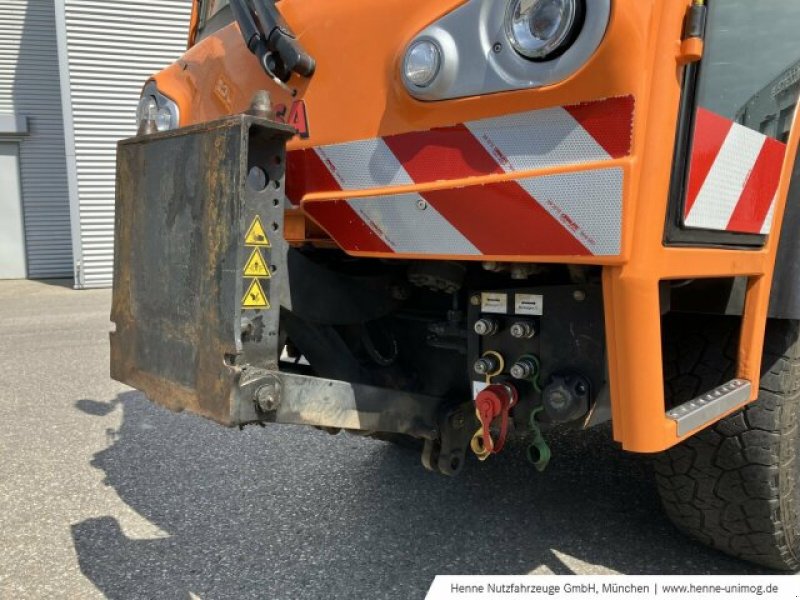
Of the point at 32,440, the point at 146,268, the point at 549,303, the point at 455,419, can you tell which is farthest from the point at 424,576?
the point at 32,440

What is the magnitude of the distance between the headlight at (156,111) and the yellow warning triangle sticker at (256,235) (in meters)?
0.87

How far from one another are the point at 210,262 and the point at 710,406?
4.33 ft

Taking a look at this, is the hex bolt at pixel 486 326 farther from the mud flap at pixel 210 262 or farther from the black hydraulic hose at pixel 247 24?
the black hydraulic hose at pixel 247 24

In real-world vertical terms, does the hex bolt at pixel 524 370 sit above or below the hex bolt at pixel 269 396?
above

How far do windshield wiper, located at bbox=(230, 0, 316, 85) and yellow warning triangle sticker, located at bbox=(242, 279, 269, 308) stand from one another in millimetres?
618

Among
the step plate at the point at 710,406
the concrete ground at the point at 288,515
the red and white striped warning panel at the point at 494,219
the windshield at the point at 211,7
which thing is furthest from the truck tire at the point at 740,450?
the windshield at the point at 211,7

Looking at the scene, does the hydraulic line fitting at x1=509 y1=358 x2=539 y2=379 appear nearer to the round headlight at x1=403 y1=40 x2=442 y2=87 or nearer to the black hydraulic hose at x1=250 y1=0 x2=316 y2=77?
the round headlight at x1=403 y1=40 x2=442 y2=87

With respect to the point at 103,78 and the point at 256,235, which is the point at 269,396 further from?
the point at 103,78

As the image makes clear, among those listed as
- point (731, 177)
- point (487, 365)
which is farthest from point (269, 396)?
point (731, 177)

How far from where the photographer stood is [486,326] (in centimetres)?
181

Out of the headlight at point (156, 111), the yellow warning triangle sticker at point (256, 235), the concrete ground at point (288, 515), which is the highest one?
the headlight at point (156, 111)

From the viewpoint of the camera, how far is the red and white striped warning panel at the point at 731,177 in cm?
→ 147

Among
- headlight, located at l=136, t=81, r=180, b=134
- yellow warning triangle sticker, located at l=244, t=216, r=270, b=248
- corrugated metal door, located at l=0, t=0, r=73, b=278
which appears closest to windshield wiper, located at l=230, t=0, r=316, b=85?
yellow warning triangle sticker, located at l=244, t=216, r=270, b=248

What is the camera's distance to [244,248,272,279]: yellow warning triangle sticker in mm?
1601
